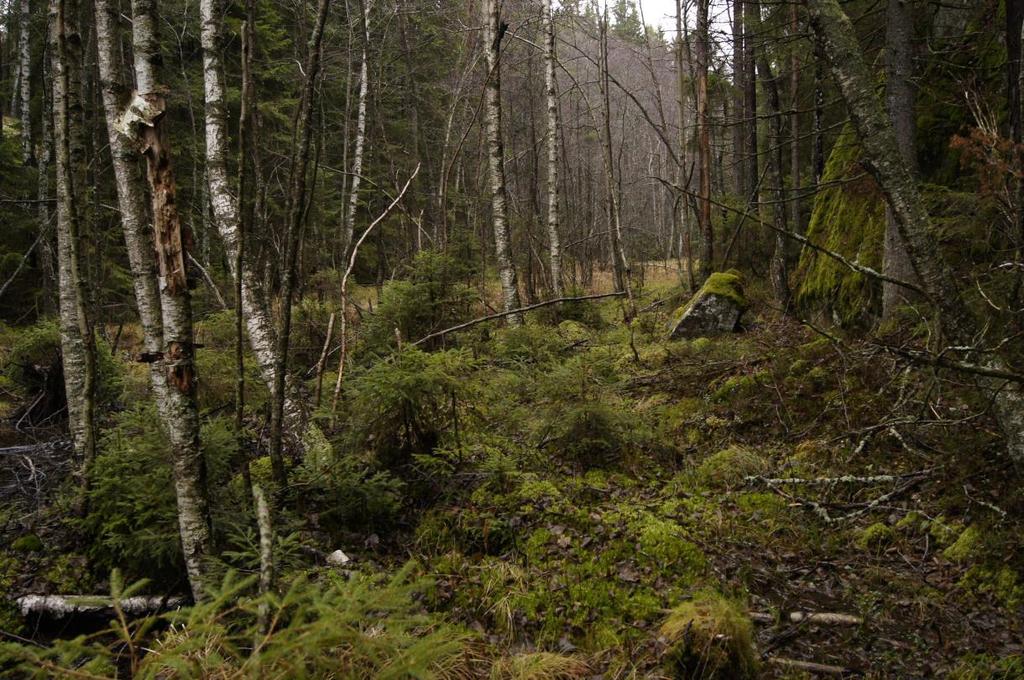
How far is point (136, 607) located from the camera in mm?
3949

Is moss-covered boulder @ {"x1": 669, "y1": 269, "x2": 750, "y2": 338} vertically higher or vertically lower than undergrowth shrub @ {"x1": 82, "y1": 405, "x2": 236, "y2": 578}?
higher

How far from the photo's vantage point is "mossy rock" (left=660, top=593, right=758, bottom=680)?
3117mm

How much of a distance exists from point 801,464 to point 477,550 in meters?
3.05

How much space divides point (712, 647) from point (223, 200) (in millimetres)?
6567

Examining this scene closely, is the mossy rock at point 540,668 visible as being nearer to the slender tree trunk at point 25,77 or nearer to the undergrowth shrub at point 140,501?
the undergrowth shrub at point 140,501

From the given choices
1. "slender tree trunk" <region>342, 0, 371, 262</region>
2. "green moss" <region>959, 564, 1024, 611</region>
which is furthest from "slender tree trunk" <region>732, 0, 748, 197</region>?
"green moss" <region>959, 564, 1024, 611</region>

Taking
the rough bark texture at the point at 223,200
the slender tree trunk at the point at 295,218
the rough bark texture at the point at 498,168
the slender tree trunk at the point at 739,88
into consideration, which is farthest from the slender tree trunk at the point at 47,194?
the slender tree trunk at the point at 739,88

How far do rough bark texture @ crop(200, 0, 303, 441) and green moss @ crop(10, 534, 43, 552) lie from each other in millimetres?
2373

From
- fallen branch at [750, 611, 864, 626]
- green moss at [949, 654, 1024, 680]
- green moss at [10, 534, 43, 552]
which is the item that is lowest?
fallen branch at [750, 611, 864, 626]

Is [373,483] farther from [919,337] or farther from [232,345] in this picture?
[919,337]

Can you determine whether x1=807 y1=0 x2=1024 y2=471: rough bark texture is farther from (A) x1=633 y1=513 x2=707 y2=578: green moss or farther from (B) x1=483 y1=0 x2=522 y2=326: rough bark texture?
(B) x1=483 y1=0 x2=522 y2=326: rough bark texture

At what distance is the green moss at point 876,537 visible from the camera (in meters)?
4.22

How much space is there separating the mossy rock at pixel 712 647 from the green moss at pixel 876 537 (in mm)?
1580

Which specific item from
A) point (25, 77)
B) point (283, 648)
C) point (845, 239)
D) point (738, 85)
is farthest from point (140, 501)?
point (25, 77)
